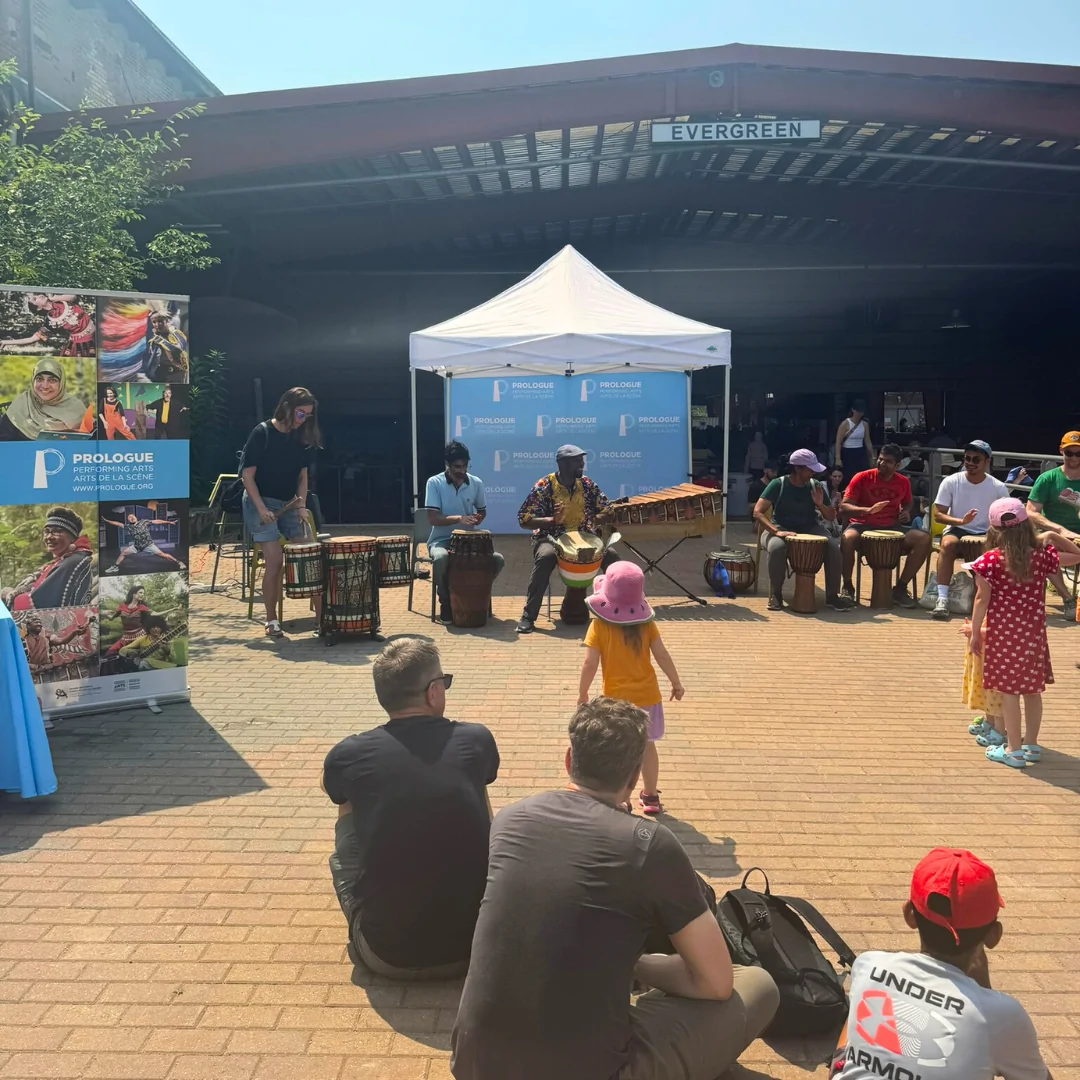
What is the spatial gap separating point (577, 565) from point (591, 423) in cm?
539

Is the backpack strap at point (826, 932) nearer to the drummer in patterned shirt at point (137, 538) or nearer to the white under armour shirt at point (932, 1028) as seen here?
the white under armour shirt at point (932, 1028)

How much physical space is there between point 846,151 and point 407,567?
33.9 ft

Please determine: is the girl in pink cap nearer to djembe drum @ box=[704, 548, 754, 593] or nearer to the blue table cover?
the blue table cover

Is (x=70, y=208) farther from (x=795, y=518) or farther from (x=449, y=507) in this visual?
(x=795, y=518)

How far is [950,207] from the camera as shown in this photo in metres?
16.9

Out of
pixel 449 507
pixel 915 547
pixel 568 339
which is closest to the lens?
pixel 449 507

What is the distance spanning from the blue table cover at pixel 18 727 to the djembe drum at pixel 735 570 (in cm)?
693

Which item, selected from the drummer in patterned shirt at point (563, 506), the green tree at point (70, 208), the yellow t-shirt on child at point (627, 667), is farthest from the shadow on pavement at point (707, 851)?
the green tree at point (70, 208)

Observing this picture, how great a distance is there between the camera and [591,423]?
1365 centimetres

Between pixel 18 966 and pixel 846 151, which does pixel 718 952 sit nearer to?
pixel 18 966

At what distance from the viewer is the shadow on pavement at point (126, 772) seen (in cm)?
460

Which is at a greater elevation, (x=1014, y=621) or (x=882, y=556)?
(x=1014, y=621)

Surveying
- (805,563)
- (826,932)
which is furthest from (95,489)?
(805,563)

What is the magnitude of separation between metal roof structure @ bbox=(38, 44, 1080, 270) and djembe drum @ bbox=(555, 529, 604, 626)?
690cm
